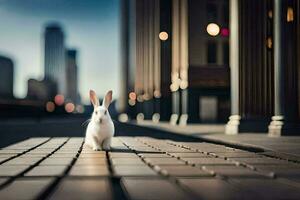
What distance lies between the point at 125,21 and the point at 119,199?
17278cm

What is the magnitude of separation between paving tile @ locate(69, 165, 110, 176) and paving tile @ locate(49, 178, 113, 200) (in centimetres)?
61

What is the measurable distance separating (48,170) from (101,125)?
3.49 metres

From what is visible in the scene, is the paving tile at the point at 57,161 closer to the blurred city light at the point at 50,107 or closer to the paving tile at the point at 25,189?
the paving tile at the point at 25,189

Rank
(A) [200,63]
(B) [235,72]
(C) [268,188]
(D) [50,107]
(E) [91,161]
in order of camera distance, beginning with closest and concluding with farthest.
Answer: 1. (C) [268,188]
2. (E) [91,161]
3. (B) [235,72]
4. (A) [200,63]
5. (D) [50,107]

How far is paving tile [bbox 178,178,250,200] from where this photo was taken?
603cm

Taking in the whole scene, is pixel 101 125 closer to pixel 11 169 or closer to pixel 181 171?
pixel 11 169

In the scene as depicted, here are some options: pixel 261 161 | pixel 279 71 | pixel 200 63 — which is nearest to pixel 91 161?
pixel 261 161

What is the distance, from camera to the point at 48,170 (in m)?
8.62

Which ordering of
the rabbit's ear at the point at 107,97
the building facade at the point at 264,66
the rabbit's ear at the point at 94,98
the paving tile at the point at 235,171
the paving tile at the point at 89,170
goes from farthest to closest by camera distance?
the building facade at the point at 264,66 → the rabbit's ear at the point at 94,98 → the rabbit's ear at the point at 107,97 → the paving tile at the point at 89,170 → the paving tile at the point at 235,171

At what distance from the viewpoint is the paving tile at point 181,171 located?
8.07 m

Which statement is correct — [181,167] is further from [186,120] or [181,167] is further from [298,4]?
[186,120]

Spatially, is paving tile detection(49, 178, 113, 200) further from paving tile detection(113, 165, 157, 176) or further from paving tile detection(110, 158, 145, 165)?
paving tile detection(110, 158, 145, 165)

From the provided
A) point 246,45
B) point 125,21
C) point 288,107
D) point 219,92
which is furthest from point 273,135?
point 125,21

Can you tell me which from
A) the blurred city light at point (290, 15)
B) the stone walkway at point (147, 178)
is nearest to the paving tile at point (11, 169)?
the stone walkway at point (147, 178)
